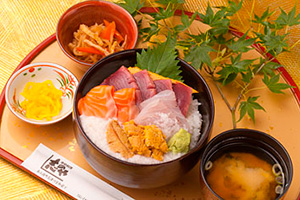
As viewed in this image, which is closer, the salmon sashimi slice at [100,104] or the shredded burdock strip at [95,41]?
the salmon sashimi slice at [100,104]

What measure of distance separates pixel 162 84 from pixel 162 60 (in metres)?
0.19

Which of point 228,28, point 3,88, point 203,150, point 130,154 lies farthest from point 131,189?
point 228,28

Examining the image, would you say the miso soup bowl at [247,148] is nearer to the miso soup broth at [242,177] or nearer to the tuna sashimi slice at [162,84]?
the miso soup broth at [242,177]

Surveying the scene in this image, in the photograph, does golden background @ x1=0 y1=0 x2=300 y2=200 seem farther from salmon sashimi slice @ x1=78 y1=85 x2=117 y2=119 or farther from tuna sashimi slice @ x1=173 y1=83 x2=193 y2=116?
tuna sashimi slice @ x1=173 y1=83 x2=193 y2=116

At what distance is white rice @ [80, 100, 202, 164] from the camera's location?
1.75 metres

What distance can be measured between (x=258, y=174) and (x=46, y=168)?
40.6 inches

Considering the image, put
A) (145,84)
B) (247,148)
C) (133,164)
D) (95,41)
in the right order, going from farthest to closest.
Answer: (95,41) → (145,84) → (247,148) → (133,164)

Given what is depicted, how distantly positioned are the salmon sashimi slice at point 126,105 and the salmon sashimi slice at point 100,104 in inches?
1.0

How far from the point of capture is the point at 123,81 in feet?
6.62

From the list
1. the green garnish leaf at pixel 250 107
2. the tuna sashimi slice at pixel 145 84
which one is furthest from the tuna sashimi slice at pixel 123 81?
the green garnish leaf at pixel 250 107

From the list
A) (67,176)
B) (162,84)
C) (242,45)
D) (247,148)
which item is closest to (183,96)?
(162,84)

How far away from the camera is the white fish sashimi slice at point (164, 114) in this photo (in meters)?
1.84

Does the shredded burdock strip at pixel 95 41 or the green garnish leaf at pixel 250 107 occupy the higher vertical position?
the shredded burdock strip at pixel 95 41

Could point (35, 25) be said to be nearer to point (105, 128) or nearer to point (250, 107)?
point (105, 128)
